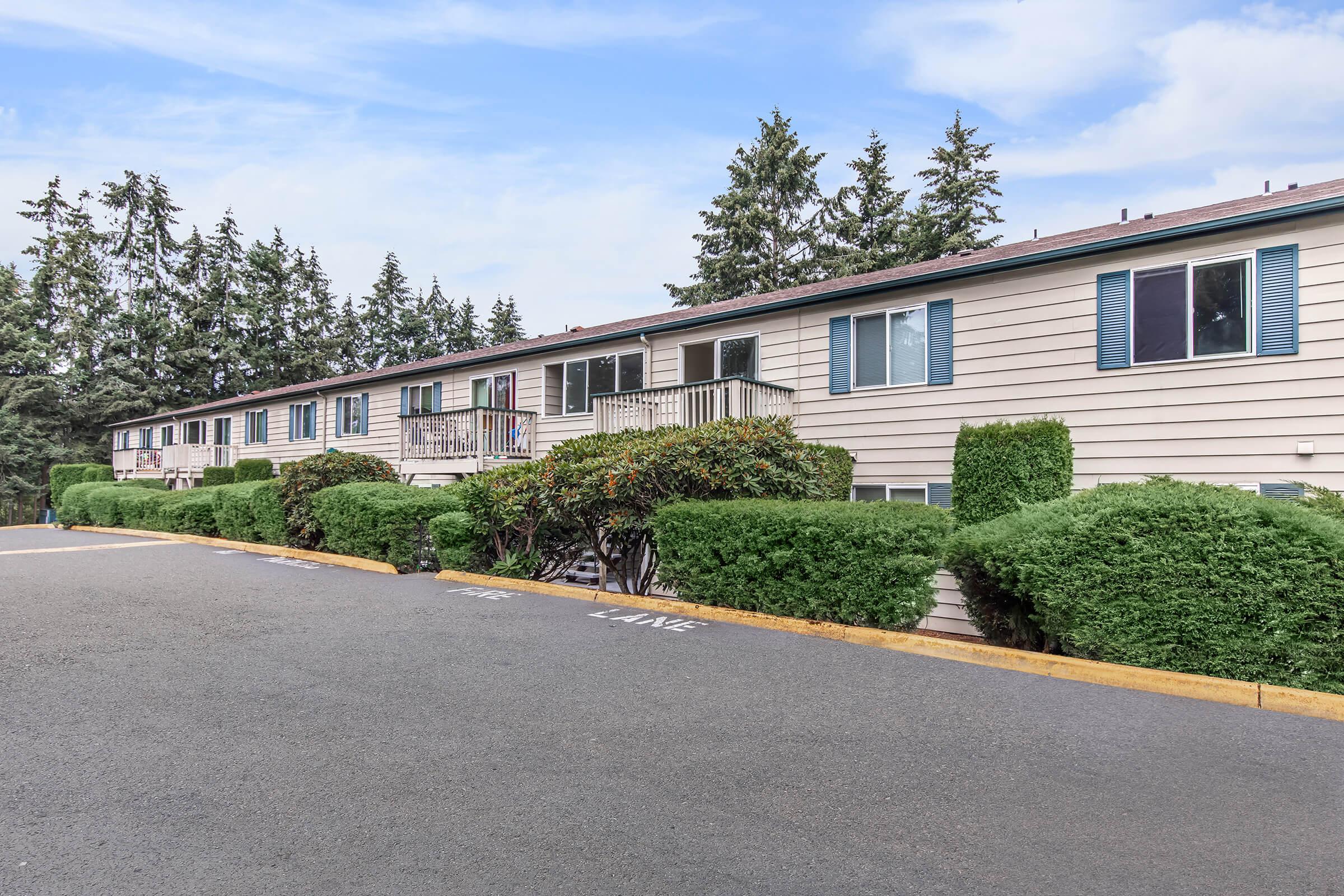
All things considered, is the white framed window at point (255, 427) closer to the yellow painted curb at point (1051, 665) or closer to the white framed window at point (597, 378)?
the white framed window at point (597, 378)

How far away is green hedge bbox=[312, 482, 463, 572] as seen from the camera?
10812 millimetres

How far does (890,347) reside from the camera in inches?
438

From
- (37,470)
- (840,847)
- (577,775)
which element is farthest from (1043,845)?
(37,470)

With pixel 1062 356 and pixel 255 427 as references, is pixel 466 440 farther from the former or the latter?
pixel 255 427

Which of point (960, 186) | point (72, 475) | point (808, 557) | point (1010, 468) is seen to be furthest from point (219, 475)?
point (960, 186)

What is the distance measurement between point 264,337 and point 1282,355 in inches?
1936

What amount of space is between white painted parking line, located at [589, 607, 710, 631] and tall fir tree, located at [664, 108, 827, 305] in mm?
25706

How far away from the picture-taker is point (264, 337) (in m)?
45.4

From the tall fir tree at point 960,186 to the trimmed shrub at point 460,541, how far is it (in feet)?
81.9

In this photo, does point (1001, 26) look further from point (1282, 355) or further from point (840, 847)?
point (840, 847)

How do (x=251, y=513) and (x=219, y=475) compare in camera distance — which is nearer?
(x=251, y=513)

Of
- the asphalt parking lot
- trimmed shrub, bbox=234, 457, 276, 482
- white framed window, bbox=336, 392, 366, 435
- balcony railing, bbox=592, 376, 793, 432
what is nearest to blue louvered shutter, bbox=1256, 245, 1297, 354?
the asphalt parking lot

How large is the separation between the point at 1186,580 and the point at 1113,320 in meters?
5.19

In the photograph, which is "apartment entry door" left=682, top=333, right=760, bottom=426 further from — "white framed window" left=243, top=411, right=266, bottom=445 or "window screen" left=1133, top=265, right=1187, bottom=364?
"white framed window" left=243, top=411, right=266, bottom=445
